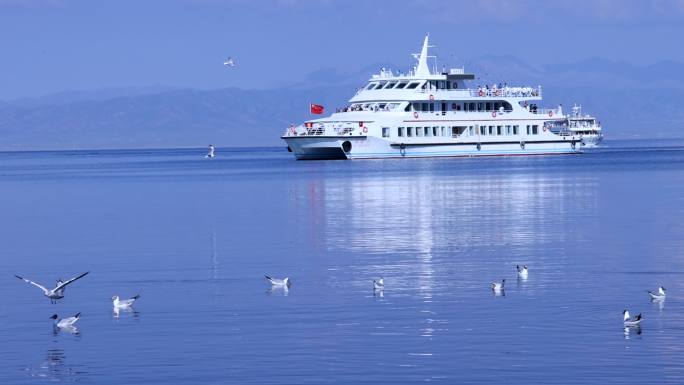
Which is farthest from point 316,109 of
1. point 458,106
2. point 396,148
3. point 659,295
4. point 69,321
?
point 69,321

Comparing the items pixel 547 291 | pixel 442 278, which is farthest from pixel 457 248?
pixel 547 291

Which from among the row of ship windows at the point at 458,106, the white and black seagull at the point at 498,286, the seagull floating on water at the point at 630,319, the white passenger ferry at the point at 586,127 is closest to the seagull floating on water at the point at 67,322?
the white and black seagull at the point at 498,286

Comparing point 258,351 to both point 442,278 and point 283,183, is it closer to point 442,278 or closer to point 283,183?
point 442,278

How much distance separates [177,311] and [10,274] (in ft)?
27.1

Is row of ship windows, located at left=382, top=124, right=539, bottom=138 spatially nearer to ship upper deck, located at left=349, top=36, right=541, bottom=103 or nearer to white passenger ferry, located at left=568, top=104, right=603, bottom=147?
ship upper deck, located at left=349, top=36, right=541, bottom=103

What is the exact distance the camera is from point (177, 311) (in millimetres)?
25609

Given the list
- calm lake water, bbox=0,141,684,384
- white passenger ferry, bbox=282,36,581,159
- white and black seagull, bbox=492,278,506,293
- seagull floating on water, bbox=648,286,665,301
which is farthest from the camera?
white passenger ferry, bbox=282,36,581,159

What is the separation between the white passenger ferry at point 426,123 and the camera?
4033 inches

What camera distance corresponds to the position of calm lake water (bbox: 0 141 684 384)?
20.1 meters

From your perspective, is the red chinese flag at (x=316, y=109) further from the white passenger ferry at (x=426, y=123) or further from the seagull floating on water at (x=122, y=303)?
the seagull floating on water at (x=122, y=303)

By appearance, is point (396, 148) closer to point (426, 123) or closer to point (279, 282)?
point (426, 123)

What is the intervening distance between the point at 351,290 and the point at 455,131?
80.4 m

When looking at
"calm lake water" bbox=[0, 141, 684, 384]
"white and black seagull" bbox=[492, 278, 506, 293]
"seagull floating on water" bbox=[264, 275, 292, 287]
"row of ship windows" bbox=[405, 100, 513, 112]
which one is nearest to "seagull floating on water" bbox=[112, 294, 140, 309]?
"calm lake water" bbox=[0, 141, 684, 384]

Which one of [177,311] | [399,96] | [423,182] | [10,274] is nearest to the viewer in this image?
[177,311]
